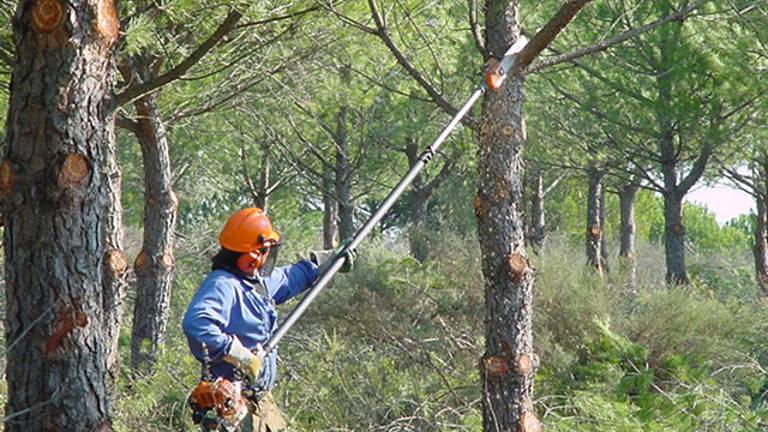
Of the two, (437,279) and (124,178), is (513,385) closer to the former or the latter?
(437,279)

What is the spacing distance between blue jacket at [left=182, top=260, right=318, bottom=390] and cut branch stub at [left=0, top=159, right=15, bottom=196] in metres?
0.95

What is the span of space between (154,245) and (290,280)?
4213 millimetres

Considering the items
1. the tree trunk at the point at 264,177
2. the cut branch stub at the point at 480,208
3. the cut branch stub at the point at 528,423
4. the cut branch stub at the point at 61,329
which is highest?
the tree trunk at the point at 264,177

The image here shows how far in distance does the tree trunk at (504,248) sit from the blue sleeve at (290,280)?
93 cm

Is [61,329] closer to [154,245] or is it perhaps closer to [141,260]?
[154,245]

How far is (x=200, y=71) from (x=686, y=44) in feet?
21.8

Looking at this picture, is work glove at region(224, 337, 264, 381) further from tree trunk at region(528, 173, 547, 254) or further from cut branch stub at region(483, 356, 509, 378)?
tree trunk at region(528, 173, 547, 254)

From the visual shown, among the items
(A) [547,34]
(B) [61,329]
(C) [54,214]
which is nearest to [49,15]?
(C) [54,214]

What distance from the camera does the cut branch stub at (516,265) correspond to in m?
5.93

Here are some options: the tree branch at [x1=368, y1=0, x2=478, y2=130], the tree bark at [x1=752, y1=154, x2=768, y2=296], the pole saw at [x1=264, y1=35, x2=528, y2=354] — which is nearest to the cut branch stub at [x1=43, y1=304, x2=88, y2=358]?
the pole saw at [x1=264, y1=35, x2=528, y2=354]

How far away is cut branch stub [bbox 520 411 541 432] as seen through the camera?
6.01 meters

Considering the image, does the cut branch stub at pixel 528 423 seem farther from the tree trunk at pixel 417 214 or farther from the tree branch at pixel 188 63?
the tree trunk at pixel 417 214

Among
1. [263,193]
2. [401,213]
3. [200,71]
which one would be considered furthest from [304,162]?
[401,213]

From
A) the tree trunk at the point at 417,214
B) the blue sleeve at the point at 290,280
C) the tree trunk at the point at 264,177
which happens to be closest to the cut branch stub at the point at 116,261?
the blue sleeve at the point at 290,280
